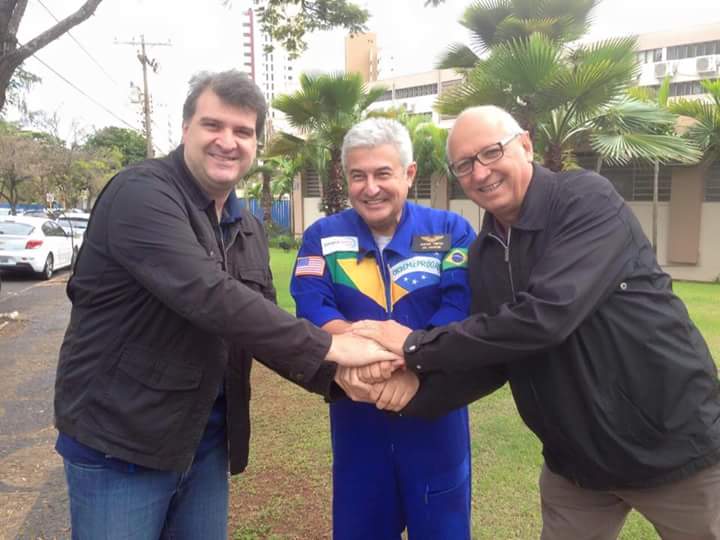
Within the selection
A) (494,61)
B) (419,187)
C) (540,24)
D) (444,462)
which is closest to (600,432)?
(444,462)

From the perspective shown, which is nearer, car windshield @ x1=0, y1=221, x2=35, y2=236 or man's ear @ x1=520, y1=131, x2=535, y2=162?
man's ear @ x1=520, y1=131, x2=535, y2=162

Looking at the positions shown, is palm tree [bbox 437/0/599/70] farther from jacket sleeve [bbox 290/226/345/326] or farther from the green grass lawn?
jacket sleeve [bbox 290/226/345/326]

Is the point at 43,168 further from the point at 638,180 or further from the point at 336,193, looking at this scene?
the point at 638,180

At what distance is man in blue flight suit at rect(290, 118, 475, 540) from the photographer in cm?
232

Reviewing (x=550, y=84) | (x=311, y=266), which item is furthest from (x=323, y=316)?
(x=550, y=84)

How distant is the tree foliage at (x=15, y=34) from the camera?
290 inches

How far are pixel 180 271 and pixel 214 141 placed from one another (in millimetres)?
520

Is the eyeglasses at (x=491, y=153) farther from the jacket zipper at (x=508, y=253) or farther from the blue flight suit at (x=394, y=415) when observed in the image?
the blue flight suit at (x=394, y=415)

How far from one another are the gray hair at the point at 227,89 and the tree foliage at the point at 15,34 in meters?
6.65

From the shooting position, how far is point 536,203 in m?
1.99

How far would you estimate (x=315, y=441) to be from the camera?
4.61m

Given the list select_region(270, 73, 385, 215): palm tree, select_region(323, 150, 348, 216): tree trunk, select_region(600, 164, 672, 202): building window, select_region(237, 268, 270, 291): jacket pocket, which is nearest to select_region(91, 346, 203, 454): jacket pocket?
select_region(237, 268, 270, 291): jacket pocket

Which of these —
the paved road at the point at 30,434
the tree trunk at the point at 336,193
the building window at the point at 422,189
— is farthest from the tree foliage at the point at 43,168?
the paved road at the point at 30,434

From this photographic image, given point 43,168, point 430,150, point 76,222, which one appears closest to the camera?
point 430,150
